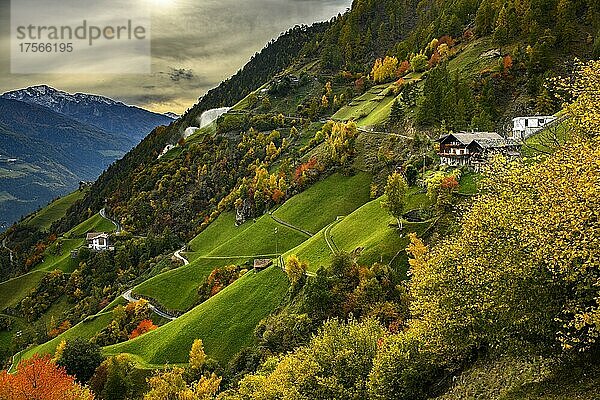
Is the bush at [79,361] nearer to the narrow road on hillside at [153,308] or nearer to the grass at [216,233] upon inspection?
the narrow road on hillside at [153,308]

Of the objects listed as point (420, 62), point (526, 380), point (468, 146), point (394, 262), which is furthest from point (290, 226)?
point (526, 380)

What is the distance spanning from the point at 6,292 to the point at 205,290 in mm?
123958

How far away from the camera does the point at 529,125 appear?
338 feet

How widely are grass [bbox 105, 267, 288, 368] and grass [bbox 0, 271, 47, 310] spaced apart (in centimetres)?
11683

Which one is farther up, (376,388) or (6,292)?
(376,388)

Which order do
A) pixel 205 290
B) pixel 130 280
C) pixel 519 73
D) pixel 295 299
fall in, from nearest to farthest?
pixel 295 299
pixel 205 290
pixel 519 73
pixel 130 280

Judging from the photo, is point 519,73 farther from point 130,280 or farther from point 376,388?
point 130,280

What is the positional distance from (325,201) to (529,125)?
5025 centimetres

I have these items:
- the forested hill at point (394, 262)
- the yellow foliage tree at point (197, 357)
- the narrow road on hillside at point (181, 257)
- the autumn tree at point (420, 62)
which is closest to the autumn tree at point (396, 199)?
the forested hill at point (394, 262)

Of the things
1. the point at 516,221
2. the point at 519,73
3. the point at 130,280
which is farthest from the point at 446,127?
the point at 130,280

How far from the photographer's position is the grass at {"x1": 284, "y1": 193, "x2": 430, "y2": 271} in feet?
248

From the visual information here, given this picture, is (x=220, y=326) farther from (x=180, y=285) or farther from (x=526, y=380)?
(x=526, y=380)

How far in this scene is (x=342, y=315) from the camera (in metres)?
69.2

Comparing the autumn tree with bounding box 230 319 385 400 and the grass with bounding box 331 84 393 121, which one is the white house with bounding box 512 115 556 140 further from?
the grass with bounding box 331 84 393 121
